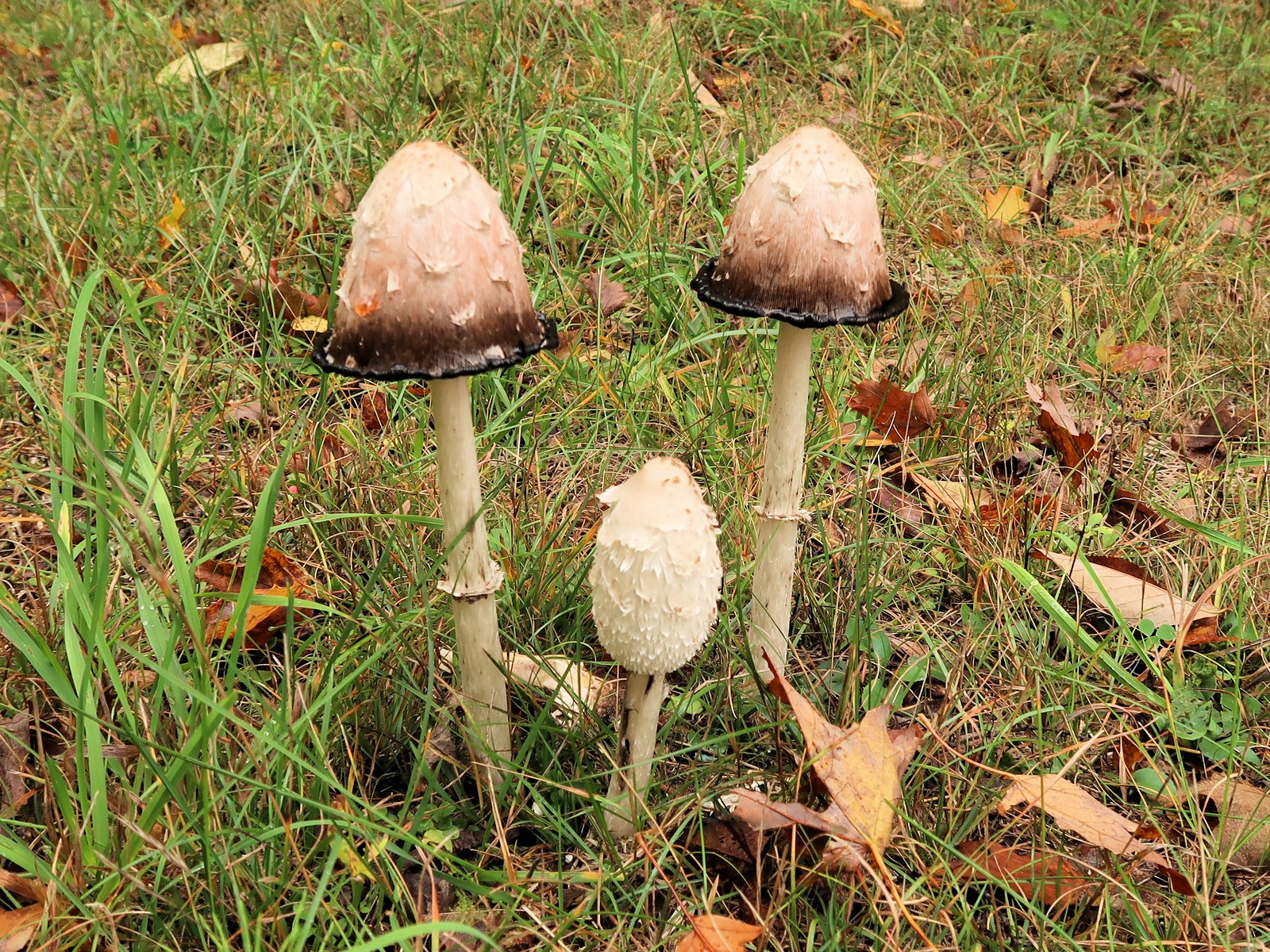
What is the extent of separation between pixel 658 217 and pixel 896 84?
185 cm

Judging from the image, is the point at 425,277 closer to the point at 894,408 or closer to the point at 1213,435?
the point at 894,408

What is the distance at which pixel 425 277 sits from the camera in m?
1.73

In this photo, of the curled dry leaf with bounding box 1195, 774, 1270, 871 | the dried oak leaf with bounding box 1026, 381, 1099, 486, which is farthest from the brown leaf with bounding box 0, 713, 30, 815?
the dried oak leaf with bounding box 1026, 381, 1099, 486

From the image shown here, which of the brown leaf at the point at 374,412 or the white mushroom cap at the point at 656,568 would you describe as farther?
the brown leaf at the point at 374,412

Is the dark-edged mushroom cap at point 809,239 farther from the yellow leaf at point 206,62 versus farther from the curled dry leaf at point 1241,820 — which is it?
the yellow leaf at point 206,62

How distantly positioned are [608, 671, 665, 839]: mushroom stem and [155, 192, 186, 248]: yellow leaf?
2.56m

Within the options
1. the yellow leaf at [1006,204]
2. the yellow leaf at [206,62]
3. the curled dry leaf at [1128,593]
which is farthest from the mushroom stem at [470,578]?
the yellow leaf at [206,62]

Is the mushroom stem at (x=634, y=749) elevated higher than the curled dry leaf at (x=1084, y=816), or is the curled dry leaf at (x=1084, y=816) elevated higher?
the mushroom stem at (x=634, y=749)

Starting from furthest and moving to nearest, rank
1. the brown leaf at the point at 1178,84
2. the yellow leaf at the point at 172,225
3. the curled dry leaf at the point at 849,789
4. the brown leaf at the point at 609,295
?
the brown leaf at the point at 1178,84 < the brown leaf at the point at 609,295 < the yellow leaf at the point at 172,225 < the curled dry leaf at the point at 849,789

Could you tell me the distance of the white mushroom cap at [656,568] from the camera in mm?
1901

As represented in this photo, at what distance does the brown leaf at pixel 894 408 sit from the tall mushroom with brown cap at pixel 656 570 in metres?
1.51

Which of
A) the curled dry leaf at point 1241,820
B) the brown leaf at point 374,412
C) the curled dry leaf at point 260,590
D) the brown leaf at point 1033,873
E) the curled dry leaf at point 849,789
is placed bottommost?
the curled dry leaf at point 1241,820

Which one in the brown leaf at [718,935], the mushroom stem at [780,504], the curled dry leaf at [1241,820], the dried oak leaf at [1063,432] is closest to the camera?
the brown leaf at [718,935]

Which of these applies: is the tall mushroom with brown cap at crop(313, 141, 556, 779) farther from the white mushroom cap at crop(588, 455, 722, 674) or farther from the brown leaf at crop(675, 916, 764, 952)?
the brown leaf at crop(675, 916, 764, 952)
